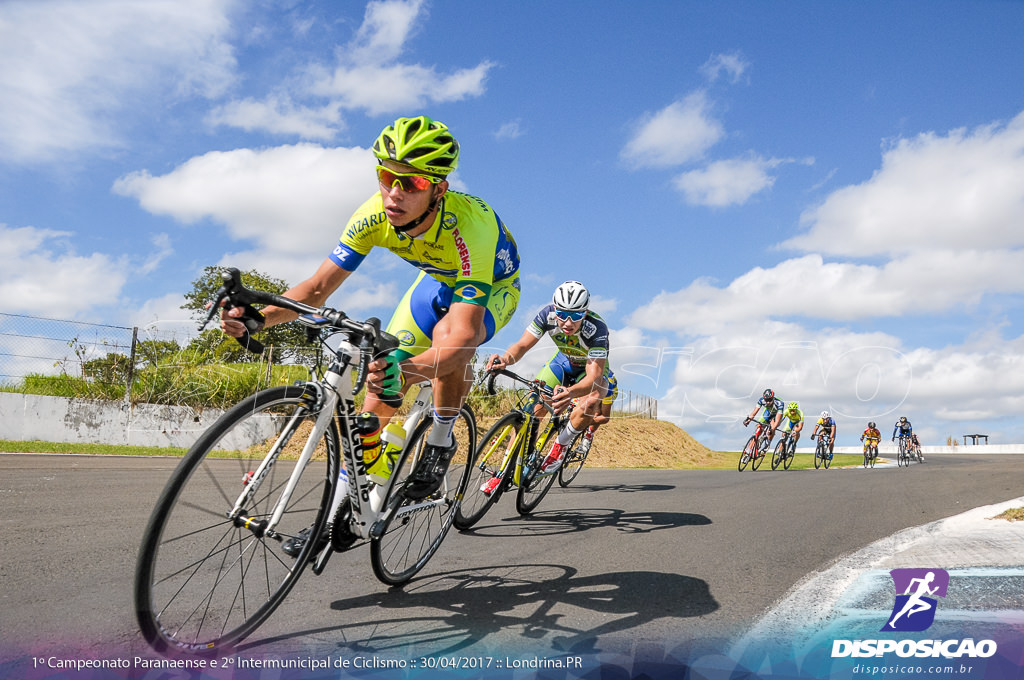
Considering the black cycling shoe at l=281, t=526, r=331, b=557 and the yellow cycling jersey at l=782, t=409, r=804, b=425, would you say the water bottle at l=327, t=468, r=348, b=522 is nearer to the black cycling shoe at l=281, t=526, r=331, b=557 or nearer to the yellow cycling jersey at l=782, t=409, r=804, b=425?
the black cycling shoe at l=281, t=526, r=331, b=557

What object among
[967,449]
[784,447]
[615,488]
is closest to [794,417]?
[784,447]

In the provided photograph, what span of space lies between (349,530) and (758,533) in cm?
384

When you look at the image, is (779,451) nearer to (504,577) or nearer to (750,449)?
(750,449)

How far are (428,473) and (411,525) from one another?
45 centimetres

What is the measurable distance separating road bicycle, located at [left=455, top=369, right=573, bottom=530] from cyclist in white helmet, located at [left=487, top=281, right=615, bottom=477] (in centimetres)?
14

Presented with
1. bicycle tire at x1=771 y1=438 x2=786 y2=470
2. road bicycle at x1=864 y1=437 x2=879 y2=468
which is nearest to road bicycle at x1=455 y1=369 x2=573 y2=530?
bicycle tire at x1=771 y1=438 x2=786 y2=470

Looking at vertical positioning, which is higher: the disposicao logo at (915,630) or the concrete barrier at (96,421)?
the concrete barrier at (96,421)

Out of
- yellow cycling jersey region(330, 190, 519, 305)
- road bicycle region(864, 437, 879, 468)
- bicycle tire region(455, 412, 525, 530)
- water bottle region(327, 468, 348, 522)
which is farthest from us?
road bicycle region(864, 437, 879, 468)

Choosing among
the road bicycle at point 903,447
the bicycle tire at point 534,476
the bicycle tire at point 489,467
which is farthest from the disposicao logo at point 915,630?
the road bicycle at point 903,447

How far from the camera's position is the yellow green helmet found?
3.64 m

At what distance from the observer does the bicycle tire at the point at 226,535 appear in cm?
255

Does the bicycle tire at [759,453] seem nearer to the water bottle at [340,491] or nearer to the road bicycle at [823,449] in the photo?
the road bicycle at [823,449]

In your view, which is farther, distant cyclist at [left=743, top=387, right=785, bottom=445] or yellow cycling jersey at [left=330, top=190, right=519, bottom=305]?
distant cyclist at [left=743, top=387, right=785, bottom=445]

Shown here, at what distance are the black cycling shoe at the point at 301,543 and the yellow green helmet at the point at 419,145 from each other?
1880mm
